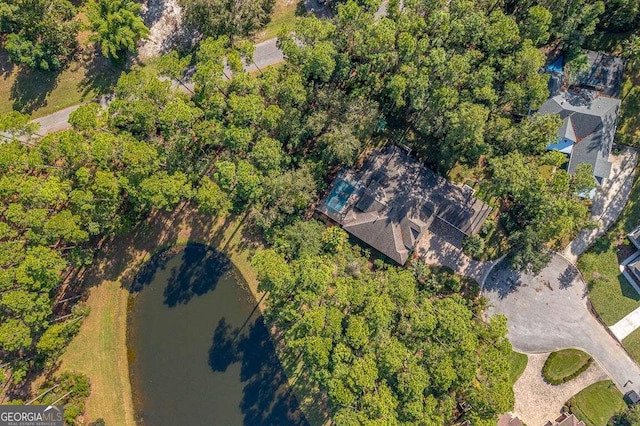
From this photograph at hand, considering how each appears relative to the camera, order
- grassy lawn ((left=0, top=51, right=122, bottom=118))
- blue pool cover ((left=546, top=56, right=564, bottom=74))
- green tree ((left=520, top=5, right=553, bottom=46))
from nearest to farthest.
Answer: green tree ((left=520, top=5, right=553, bottom=46)) → blue pool cover ((left=546, top=56, right=564, bottom=74)) → grassy lawn ((left=0, top=51, right=122, bottom=118))

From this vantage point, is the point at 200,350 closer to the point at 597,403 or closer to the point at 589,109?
the point at 597,403

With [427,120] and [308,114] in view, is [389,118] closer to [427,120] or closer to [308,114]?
[427,120]

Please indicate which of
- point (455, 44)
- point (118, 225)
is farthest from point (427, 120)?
point (118, 225)

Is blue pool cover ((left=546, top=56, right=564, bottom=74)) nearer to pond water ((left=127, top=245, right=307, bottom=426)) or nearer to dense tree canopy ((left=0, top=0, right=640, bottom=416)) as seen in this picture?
dense tree canopy ((left=0, top=0, right=640, bottom=416))

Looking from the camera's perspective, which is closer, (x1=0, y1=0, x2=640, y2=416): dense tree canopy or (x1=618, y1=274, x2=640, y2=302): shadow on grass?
(x1=0, y1=0, x2=640, y2=416): dense tree canopy

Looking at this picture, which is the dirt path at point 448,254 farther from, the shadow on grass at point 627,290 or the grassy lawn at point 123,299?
the grassy lawn at point 123,299

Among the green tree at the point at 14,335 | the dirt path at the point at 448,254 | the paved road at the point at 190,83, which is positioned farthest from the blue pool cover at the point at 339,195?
the green tree at the point at 14,335

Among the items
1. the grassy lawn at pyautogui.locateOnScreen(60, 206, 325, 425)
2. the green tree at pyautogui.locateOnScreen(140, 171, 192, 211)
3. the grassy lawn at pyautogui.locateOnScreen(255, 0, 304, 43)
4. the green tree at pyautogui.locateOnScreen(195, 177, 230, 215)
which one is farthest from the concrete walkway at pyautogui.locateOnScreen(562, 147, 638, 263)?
the green tree at pyautogui.locateOnScreen(140, 171, 192, 211)
